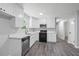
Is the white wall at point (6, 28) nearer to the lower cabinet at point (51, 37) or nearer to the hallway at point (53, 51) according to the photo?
the hallway at point (53, 51)

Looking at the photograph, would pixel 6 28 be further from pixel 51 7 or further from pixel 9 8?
pixel 51 7

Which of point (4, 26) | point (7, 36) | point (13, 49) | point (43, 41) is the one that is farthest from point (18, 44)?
point (43, 41)

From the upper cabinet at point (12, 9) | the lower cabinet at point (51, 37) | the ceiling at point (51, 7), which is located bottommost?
the lower cabinet at point (51, 37)

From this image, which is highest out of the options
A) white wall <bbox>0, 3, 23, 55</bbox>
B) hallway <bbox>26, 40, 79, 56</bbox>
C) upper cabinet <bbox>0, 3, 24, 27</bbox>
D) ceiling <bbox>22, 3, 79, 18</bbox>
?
ceiling <bbox>22, 3, 79, 18</bbox>

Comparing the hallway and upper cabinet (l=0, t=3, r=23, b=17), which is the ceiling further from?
the hallway

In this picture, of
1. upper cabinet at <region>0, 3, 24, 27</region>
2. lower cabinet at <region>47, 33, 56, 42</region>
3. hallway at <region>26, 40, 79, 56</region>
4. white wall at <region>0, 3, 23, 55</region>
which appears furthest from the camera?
lower cabinet at <region>47, 33, 56, 42</region>

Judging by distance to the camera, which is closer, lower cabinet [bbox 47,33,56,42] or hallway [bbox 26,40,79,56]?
hallway [bbox 26,40,79,56]

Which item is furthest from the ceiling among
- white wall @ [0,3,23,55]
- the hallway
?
the hallway

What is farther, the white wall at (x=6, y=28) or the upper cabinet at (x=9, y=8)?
the white wall at (x=6, y=28)

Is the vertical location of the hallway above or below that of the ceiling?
below

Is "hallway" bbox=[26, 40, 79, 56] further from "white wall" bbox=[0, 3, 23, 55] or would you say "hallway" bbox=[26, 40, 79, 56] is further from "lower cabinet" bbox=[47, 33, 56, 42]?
"lower cabinet" bbox=[47, 33, 56, 42]

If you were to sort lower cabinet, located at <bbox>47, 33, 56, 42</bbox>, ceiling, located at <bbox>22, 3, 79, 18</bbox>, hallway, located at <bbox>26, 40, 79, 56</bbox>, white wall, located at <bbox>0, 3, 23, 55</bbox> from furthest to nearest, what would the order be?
lower cabinet, located at <bbox>47, 33, 56, 42</bbox>
hallway, located at <bbox>26, 40, 79, 56</bbox>
ceiling, located at <bbox>22, 3, 79, 18</bbox>
white wall, located at <bbox>0, 3, 23, 55</bbox>

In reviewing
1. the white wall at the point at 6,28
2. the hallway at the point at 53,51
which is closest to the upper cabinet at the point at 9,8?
the white wall at the point at 6,28

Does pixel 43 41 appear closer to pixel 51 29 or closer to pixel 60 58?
pixel 51 29
